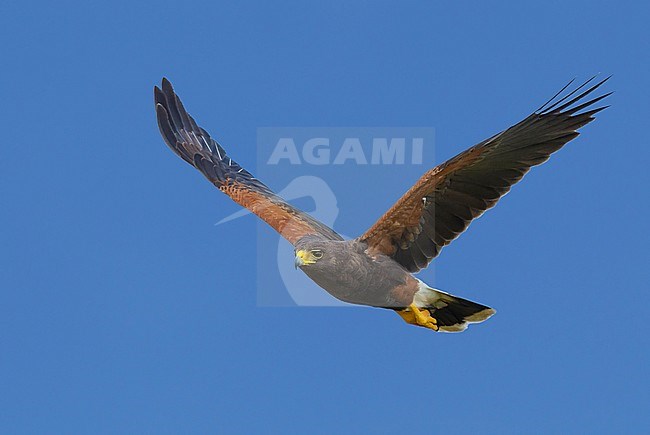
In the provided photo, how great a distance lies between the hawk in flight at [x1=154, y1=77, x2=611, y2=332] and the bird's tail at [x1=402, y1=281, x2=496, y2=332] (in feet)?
0.04

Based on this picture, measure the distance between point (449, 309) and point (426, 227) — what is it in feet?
3.70

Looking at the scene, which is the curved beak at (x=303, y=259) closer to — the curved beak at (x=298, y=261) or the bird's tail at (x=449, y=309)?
the curved beak at (x=298, y=261)

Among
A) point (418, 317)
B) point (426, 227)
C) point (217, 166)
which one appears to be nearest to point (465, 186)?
point (426, 227)

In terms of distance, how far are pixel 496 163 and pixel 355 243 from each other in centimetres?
168

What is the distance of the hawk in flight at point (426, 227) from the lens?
1101 centimetres

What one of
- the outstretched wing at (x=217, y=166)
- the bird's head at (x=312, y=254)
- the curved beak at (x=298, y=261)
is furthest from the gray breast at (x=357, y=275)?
the outstretched wing at (x=217, y=166)

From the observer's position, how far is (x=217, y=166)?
14414mm

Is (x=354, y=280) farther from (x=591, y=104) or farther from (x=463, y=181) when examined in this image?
(x=591, y=104)

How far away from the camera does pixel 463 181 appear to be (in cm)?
1144

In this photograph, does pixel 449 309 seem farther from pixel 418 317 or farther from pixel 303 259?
pixel 303 259

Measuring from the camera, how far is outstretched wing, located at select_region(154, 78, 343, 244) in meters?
12.8

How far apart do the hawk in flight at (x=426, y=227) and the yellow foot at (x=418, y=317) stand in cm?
1

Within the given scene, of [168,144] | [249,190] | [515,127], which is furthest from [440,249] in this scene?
[168,144]

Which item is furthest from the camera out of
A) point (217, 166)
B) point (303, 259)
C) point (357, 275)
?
point (217, 166)
